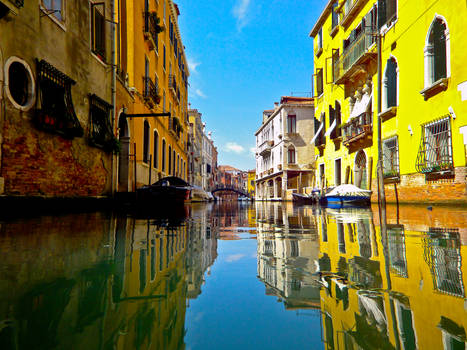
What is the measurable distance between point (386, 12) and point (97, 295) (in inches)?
595

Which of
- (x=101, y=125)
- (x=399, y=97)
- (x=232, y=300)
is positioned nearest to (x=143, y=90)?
(x=101, y=125)

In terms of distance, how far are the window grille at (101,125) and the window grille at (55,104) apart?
88 cm

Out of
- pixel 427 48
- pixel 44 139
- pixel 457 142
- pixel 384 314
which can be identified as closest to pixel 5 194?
pixel 44 139

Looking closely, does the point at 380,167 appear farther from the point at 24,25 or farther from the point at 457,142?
the point at 24,25

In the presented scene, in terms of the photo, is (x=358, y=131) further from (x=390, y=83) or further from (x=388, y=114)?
(x=390, y=83)

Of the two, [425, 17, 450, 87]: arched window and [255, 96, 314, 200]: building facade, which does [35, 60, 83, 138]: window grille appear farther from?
[255, 96, 314, 200]: building facade

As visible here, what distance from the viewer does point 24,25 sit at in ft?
17.5

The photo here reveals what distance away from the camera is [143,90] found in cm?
1243

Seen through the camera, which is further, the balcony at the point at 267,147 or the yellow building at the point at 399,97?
the balcony at the point at 267,147

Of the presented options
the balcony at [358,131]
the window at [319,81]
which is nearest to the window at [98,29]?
the balcony at [358,131]

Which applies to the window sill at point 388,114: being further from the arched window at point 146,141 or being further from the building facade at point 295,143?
the building facade at point 295,143

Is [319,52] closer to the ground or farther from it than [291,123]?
farther from it

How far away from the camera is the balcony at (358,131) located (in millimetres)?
13547

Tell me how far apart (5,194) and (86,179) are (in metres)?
2.43
